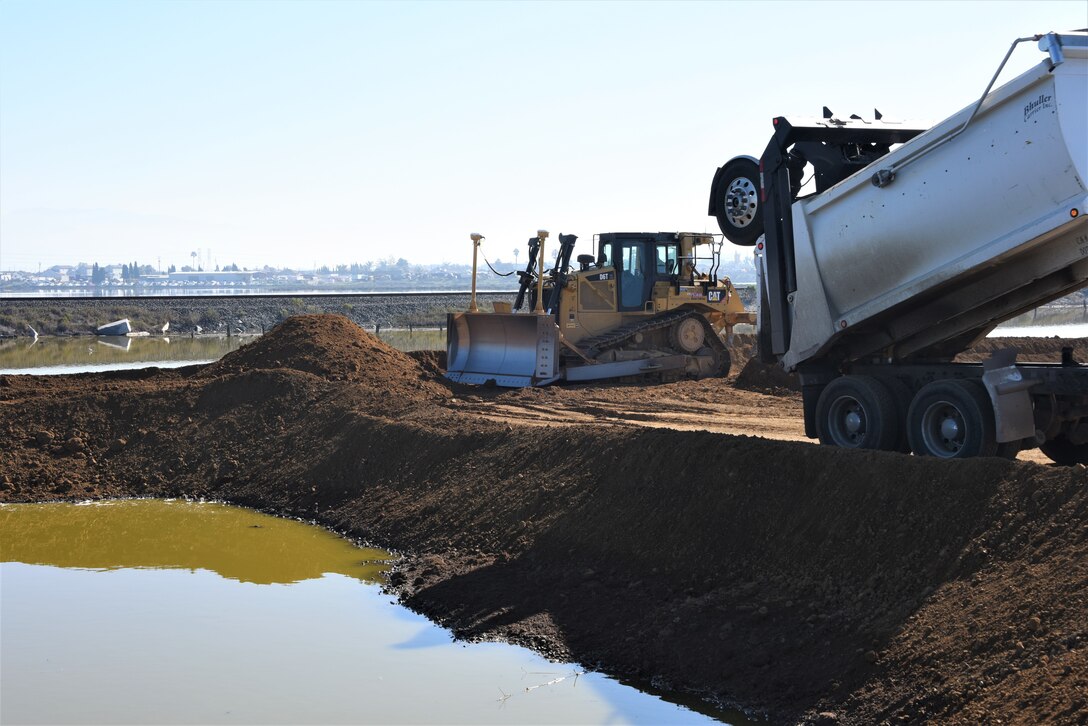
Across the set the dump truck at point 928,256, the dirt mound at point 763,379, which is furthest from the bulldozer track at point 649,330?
the dump truck at point 928,256

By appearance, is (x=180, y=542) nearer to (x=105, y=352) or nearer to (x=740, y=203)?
(x=740, y=203)

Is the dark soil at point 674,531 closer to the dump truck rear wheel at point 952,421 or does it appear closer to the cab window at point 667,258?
the dump truck rear wheel at point 952,421

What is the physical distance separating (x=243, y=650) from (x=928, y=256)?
6.86 metres

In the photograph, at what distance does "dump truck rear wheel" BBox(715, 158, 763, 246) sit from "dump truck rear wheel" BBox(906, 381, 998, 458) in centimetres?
292

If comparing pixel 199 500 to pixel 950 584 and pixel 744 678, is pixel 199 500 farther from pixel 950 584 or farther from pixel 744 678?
pixel 950 584

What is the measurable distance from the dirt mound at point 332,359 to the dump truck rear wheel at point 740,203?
24.3 feet

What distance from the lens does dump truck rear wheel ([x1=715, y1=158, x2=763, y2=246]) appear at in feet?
42.9

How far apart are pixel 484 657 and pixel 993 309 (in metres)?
5.71

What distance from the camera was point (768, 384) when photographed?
22.0 m

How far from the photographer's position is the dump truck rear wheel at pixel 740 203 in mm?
13070

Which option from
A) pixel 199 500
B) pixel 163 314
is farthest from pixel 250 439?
pixel 163 314

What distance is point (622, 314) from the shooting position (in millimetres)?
23547

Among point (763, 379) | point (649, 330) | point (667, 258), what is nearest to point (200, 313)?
point (667, 258)

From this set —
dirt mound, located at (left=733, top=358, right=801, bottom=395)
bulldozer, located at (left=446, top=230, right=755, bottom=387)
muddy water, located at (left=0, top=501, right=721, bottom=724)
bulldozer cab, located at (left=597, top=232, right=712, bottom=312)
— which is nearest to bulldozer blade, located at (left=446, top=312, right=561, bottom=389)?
bulldozer, located at (left=446, top=230, right=755, bottom=387)
